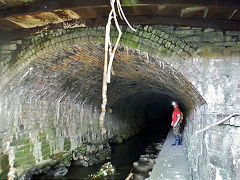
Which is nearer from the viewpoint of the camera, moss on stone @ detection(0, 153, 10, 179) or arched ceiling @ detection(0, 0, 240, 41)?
arched ceiling @ detection(0, 0, 240, 41)

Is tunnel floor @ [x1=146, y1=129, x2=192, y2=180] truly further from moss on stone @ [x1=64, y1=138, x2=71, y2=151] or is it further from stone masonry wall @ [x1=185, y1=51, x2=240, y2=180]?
moss on stone @ [x1=64, y1=138, x2=71, y2=151]

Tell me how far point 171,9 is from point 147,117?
1793 cm

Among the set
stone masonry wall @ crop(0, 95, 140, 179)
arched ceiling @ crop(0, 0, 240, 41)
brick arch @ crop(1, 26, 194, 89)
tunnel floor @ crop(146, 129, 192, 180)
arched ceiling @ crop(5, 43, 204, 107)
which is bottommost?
tunnel floor @ crop(146, 129, 192, 180)

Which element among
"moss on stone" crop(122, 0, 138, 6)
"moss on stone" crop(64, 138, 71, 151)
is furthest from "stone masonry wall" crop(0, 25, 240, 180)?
"moss on stone" crop(64, 138, 71, 151)

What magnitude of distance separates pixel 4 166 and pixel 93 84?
402 cm

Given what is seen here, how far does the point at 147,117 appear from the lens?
69.4 feet

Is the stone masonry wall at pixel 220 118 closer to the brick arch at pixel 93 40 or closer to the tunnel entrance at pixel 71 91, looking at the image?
the tunnel entrance at pixel 71 91

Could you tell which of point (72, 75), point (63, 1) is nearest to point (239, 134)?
point (63, 1)

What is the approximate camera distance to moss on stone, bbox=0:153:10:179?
18.3 feet

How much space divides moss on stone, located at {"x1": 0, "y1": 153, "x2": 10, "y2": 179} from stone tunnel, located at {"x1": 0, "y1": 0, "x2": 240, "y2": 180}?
0.03 metres

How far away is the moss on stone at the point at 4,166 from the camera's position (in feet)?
18.3

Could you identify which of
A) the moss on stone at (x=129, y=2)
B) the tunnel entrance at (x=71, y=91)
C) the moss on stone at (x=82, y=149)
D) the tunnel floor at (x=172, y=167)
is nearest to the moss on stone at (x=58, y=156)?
the tunnel entrance at (x=71, y=91)

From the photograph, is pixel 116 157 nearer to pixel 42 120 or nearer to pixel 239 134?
pixel 42 120

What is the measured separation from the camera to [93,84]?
8.06 meters
